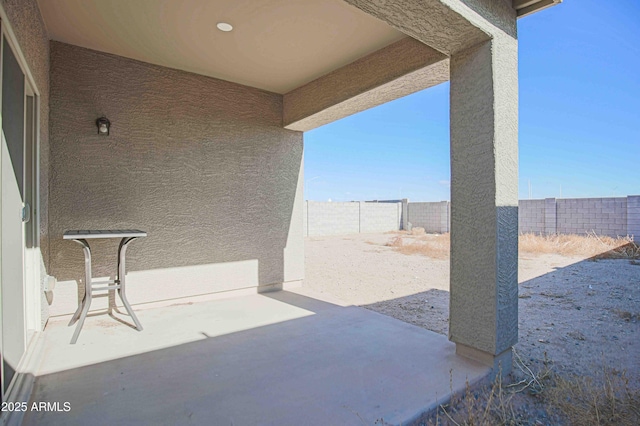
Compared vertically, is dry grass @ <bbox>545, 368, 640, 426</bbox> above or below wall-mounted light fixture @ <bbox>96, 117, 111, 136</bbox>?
below

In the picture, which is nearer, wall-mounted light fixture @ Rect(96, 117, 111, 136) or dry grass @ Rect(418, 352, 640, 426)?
dry grass @ Rect(418, 352, 640, 426)

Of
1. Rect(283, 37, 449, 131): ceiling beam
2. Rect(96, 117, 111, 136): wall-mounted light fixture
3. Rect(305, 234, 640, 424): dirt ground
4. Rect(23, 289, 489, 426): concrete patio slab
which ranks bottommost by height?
Rect(305, 234, 640, 424): dirt ground

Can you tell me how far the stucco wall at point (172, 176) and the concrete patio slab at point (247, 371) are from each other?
2.48 feet

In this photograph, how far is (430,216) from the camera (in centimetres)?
1742

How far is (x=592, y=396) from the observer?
2.03 m

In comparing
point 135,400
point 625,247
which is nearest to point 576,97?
point 625,247

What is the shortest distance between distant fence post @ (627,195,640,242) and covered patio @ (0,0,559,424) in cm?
1060

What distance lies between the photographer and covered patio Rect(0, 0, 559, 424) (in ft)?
6.78

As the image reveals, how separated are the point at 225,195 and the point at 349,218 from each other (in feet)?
42.4

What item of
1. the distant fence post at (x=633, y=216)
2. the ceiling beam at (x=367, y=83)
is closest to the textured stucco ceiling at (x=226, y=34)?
the ceiling beam at (x=367, y=83)

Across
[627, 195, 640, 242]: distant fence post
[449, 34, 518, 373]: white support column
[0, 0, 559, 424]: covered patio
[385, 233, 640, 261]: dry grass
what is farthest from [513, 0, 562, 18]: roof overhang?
[627, 195, 640, 242]: distant fence post

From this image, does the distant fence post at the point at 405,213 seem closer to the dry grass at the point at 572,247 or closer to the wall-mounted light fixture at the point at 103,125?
the dry grass at the point at 572,247

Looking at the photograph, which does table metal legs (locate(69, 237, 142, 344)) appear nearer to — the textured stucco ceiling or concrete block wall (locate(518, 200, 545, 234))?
the textured stucco ceiling

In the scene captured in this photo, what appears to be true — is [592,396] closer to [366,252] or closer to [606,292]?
[606,292]
